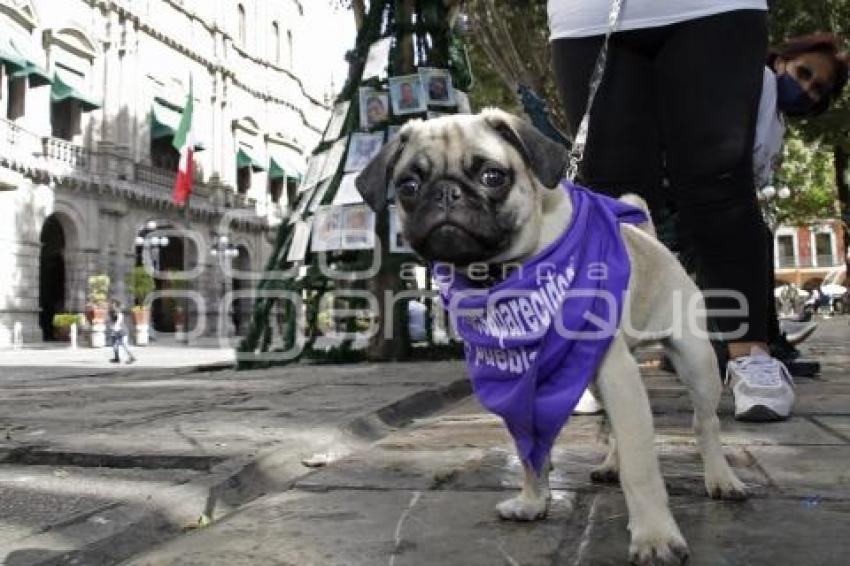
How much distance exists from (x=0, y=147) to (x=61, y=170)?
2633 millimetres

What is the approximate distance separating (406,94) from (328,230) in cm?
153

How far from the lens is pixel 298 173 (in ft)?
131

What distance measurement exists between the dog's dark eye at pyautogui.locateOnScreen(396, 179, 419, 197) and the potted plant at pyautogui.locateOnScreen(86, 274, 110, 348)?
73.1 ft

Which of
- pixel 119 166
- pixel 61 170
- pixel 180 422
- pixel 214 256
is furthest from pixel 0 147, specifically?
pixel 180 422

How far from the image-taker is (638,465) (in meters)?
1.65

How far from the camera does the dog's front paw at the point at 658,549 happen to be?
5.01 feet

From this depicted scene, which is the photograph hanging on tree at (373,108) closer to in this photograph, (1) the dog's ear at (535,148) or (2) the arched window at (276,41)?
(1) the dog's ear at (535,148)

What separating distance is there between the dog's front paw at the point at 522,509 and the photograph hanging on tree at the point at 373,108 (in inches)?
270

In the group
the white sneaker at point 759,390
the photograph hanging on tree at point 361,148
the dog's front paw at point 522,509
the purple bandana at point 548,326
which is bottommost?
the dog's front paw at point 522,509

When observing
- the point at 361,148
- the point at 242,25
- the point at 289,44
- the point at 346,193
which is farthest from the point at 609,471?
the point at 289,44

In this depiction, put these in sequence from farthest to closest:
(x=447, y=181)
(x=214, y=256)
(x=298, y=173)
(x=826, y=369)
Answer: (x=298, y=173)
(x=214, y=256)
(x=826, y=369)
(x=447, y=181)

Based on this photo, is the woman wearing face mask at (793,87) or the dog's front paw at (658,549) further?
the woman wearing face mask at (793,87)

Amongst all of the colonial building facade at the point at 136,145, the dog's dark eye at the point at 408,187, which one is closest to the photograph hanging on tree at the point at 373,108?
the dog's dark eye at the point at 408,187

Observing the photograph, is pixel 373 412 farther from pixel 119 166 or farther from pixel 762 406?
pixel 119 166
